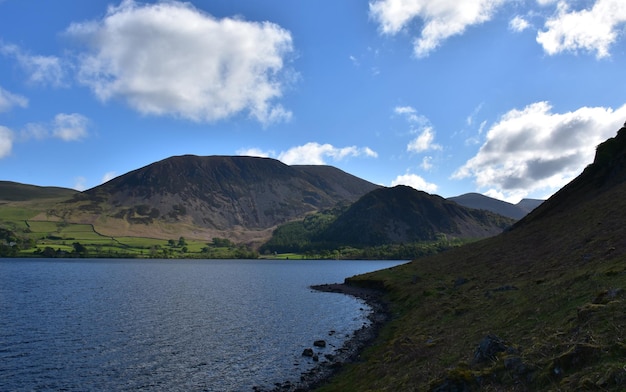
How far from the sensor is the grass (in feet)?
67.4

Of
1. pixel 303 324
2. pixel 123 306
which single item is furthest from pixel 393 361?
pixel 123 306

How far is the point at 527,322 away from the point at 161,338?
54598 mm

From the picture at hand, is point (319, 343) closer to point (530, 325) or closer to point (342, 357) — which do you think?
point (342, 357)

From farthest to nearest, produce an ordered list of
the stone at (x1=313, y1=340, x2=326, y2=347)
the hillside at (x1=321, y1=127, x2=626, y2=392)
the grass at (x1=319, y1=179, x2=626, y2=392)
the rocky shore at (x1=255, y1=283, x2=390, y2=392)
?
the stone at (x1=313, y1=340, x2=326, y2=347) → the rocky shore at (x1=255, y1=283, x2=390, y2=392) → the hillside at (x1=321, y1=127, x2=626, y2=392) → the grass at (x1=319, y1=179, x2=626, y2=392)

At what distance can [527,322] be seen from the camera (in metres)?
32.0

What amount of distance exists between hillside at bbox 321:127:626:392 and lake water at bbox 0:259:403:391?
12.7 metres

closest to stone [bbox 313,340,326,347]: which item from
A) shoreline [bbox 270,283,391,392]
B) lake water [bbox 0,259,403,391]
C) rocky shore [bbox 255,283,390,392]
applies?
lake water [bbox 0,259,403,391]

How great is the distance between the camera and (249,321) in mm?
79875

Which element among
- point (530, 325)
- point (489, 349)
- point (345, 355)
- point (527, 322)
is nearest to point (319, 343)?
point (345, 355)

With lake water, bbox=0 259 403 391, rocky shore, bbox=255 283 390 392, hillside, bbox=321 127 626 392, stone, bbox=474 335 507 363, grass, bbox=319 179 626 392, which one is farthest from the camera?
lake water, bbox=0 259 403 391

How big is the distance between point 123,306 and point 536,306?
297 feet

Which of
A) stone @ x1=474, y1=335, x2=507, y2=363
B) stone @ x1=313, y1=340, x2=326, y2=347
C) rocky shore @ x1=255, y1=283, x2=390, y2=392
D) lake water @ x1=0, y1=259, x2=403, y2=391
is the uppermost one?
stone @ x1=474, y1=335, x2=507, y2=363

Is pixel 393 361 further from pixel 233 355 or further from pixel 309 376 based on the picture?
pixel 233 355

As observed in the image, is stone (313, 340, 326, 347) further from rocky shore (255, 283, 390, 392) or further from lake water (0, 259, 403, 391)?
rocky shore (255, 283, 390, 392)
